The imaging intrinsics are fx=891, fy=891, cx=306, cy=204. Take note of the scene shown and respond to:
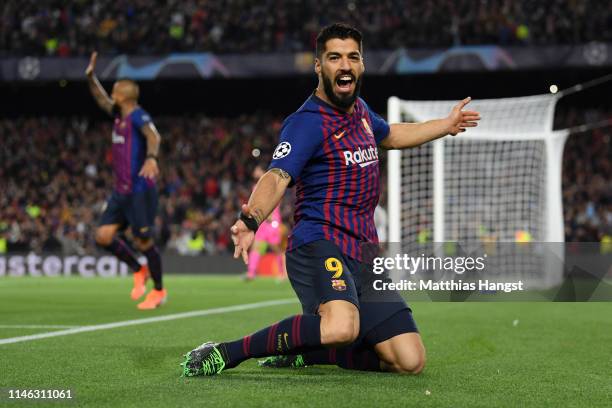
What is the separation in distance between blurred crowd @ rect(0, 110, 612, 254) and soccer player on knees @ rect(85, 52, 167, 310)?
12.1 meters

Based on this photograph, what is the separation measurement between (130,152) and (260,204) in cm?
507

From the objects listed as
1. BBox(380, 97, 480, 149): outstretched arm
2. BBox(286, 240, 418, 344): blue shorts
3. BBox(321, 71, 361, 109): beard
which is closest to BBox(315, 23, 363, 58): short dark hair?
BBox(321, 71, 361, 109): beard

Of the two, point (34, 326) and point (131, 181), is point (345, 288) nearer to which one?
point (34, 326)

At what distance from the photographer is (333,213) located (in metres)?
4.30

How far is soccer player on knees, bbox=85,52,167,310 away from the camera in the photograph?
27.6ft

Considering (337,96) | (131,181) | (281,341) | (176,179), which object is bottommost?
(281,341)

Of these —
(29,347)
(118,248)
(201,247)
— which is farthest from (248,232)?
(201,247)

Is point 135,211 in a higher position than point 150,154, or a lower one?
lower

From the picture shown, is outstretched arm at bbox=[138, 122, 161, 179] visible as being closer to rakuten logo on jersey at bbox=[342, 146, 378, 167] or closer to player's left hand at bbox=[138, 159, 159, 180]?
player's left hand at bbox=[138, 159, 159, 180]

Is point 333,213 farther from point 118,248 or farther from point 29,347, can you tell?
point 118,248

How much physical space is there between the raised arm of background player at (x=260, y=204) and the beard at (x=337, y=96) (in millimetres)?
532

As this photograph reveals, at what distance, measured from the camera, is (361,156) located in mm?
4371

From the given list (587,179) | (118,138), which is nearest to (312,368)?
(118,138)

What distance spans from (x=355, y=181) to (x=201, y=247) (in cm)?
1689
